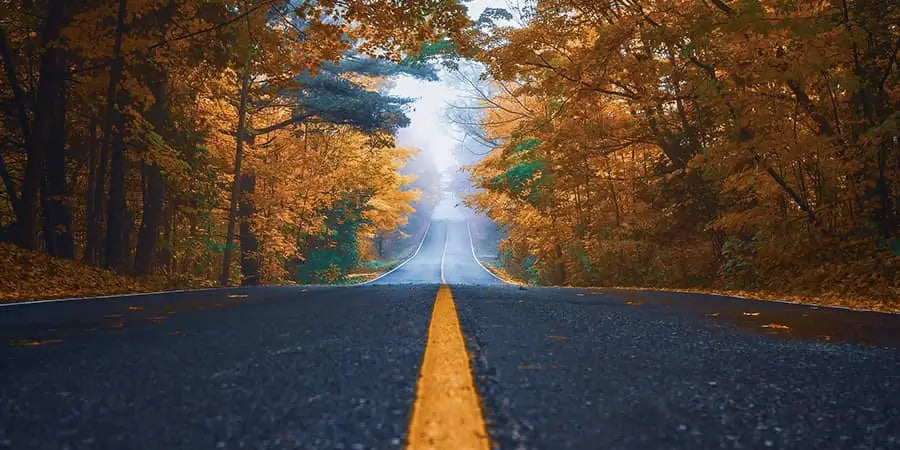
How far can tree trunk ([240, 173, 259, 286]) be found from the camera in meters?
26.4

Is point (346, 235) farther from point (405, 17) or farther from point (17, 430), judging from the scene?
point (17, 430)

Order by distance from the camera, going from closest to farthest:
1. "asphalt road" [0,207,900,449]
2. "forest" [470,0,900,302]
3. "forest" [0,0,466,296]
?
1. "asphalt road" [0,207,900,449]
2. "forest" [470,0,900,302]
3. "forest" [0,0,466,296]

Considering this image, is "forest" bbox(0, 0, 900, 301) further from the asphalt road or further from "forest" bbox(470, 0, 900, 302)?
the asphalt road

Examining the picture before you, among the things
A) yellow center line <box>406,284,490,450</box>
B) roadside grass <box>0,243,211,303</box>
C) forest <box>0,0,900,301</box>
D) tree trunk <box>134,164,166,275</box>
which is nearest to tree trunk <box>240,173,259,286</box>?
forest <box>0,0,900,301</box>

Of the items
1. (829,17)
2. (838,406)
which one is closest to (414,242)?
(829,17)

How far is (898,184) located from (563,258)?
14.7 meters

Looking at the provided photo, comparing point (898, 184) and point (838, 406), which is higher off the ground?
point (898, 184)

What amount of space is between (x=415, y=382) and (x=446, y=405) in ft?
1.42

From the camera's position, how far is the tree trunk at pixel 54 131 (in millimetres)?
12875

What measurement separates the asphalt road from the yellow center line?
1.7 inches

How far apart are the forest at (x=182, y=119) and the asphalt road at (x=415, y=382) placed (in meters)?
8.58

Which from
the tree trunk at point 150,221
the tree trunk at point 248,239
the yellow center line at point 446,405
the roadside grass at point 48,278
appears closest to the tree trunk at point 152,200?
the tree trunk at point 150,221

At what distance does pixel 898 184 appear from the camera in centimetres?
1130

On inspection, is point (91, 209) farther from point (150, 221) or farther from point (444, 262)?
point (444, 262)
